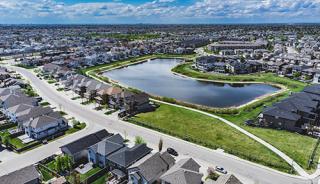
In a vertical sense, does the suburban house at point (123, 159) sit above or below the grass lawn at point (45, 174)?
above

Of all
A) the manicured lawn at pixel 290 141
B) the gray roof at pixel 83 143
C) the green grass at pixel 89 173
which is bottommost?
the green grass at pixel 89 173

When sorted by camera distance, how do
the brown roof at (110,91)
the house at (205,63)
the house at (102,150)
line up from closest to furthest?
the house at (102,150)
the brown roof at (110,91)
the house at (205,63)

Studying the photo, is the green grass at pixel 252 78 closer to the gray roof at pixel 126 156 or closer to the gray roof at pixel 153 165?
the gray roof at pixel 153 165

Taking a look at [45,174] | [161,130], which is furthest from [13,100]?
[161,130]

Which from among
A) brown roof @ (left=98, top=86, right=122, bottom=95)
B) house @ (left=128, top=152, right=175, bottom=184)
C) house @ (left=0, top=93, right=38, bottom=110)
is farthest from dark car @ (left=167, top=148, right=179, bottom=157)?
house @ (left=0, top=93, right=38, bottom=110)

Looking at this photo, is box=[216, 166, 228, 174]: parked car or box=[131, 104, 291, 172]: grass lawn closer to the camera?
box=[216, 166, 228, 174]: parked car

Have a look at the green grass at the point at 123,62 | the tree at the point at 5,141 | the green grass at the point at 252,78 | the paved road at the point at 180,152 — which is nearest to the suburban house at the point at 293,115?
the paved road at the point at 180,152

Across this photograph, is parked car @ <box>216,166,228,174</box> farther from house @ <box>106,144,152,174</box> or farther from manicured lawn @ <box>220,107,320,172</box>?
manicured lawn @ <box>220,107,320,172</box>

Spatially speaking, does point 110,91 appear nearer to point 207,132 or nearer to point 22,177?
point 207,132
